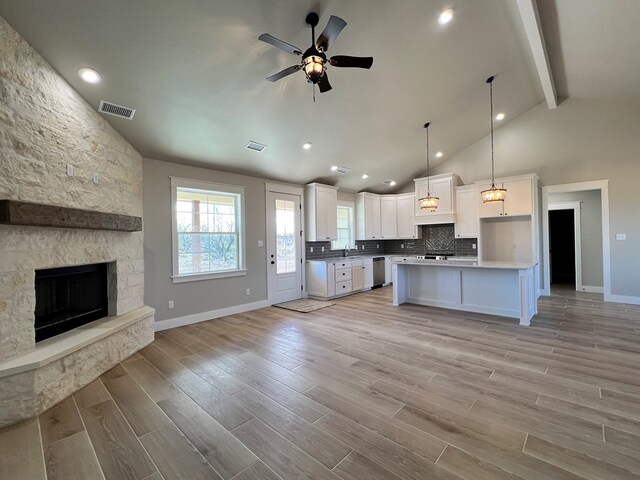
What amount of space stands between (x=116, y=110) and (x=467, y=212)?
6.84 meters

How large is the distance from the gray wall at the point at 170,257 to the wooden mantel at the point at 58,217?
704 mm

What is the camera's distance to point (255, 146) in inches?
185

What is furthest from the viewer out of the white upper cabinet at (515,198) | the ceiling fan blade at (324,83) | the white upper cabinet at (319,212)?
the white upper cabinet at (319,212)

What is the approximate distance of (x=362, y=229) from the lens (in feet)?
25.3

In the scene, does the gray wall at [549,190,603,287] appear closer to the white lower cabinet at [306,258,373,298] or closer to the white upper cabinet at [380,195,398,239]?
the white upper cabinet at [380,195,398,239]

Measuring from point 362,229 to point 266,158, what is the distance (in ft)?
11.6

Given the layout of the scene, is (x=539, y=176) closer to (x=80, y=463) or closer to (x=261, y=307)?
(x=261, y=307)

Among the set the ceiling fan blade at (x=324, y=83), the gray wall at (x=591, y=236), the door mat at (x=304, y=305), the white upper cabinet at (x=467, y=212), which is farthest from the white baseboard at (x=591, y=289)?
the ceiling fan blade at (x=324, y=83)

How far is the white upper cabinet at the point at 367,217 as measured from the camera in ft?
25.2

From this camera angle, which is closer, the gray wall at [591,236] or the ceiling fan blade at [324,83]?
the ceiling fan blade at [324,83]

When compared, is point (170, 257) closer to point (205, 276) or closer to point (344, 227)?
point (205, 276)

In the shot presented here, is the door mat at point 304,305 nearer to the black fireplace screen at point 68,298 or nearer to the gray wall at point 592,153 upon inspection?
the black fireplace screen at point 68,298

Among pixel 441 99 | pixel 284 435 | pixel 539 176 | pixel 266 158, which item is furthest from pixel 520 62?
pixel 284 435

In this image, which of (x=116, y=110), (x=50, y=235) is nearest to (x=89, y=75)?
(x=116, y=110)
